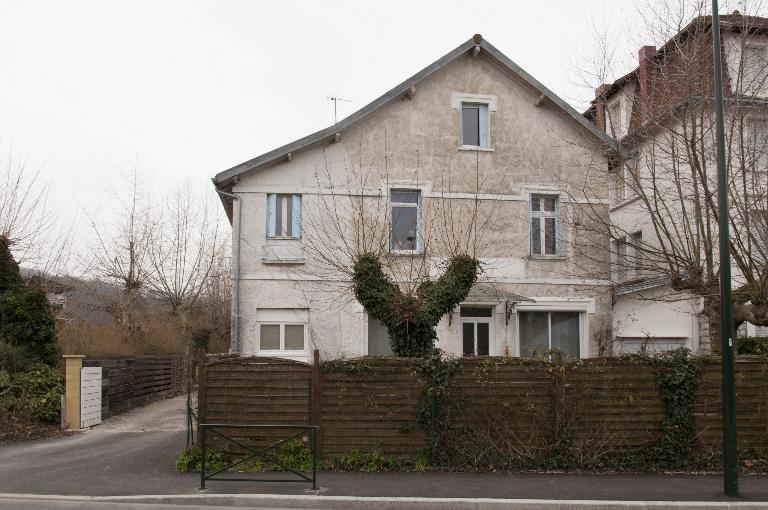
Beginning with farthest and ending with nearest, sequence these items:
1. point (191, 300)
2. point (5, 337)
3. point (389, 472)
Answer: point (191, 300) → point (5, 337) → point (389, 472)

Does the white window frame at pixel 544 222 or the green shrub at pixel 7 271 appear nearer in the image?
the green shrub at pixel 7 271

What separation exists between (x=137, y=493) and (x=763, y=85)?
520 inches

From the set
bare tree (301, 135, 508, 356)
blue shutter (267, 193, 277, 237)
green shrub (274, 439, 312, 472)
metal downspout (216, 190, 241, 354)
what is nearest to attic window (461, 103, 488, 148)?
bare tree (301, 135, 508, 356)

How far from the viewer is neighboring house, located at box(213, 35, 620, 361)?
18109mm

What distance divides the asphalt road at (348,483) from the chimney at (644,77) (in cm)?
722

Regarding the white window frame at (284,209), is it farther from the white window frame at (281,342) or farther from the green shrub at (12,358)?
the green shrub at (12,358)

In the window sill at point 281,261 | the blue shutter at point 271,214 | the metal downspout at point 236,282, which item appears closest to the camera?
the metal downspout at point 236,282

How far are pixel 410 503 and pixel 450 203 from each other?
10.8 m

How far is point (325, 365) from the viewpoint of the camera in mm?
11523

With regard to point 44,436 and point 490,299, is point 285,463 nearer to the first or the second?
point 44,436

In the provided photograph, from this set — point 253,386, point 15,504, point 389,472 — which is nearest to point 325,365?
point 253,386

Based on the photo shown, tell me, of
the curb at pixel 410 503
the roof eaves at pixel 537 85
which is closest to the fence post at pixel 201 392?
the curb at pixel 410 503

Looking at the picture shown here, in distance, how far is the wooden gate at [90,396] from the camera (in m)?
15.6

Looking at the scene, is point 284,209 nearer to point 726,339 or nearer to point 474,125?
point 474,125
